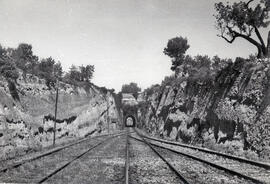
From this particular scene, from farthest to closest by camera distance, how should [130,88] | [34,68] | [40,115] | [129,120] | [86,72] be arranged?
[130,88] < [129,120] < [86,72] < [34,68] < [40,115]

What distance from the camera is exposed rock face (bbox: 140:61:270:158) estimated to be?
64.5ft

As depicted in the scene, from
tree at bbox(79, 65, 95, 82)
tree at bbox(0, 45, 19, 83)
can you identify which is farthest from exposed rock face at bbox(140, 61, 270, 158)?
tree at bbox(79, 65, 95, 82)

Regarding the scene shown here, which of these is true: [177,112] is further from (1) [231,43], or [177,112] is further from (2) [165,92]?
(2) [165,92]

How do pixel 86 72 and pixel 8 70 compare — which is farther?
pixel 86 72

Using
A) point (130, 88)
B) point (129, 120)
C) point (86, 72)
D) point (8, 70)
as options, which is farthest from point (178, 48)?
point (130, 88)

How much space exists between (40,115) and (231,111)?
17377 millimetres

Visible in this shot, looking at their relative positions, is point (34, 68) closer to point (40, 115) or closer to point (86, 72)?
point (40, 115)

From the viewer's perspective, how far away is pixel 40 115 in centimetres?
2861

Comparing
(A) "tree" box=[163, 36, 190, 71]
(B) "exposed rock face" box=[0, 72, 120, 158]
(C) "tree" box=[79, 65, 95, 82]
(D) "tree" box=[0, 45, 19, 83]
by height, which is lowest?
(B) "exposed rock face" box=[0, 72, 120, 158]

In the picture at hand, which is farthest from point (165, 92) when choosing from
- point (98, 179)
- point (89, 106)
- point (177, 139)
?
point (98, 179)

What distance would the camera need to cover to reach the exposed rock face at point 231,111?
19.7 m

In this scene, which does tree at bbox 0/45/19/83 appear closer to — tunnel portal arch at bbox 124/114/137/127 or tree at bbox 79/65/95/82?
tree at bbox 79/65/95/82

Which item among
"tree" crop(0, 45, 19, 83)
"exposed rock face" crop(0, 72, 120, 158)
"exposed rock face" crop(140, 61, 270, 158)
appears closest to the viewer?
"exposed rock face" crop(140, 61, 270, 158)

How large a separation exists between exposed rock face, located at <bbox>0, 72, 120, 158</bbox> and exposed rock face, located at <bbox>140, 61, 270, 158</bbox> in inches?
527
